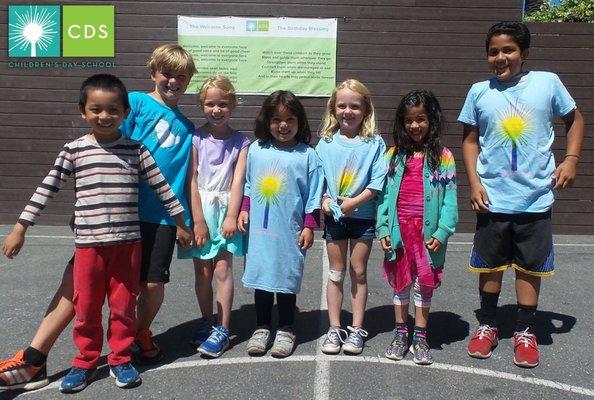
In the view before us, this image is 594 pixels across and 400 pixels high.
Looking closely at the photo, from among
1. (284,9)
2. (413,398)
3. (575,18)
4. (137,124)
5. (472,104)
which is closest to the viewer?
(413,398)

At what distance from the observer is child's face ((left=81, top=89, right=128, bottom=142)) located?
3387 millimetres

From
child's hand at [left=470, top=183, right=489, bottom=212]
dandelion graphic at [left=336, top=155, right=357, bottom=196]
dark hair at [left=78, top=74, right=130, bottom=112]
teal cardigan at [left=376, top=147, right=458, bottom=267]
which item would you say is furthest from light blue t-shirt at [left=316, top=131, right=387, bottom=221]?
dark hair at [left=78, top=74, right=130, bottom=112]

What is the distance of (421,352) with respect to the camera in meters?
3.83

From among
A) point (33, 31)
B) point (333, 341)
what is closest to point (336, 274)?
point (333, 341)

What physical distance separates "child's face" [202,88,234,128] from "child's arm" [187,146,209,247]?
219 millimetres

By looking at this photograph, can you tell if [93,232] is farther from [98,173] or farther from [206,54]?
[206,54]

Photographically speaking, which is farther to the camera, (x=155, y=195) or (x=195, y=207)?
(x=195, y=207)

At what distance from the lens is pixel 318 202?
3936 mm

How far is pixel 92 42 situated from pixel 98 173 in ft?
16.2

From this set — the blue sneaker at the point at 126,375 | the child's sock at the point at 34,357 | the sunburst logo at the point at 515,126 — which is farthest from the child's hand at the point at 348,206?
the child's sock at the point at 34,357

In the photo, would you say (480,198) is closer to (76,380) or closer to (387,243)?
(387,243)

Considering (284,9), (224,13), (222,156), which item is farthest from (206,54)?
(222,156)

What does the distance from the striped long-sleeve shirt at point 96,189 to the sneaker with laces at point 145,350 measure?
2.23ft

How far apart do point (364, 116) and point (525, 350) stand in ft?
5.60
